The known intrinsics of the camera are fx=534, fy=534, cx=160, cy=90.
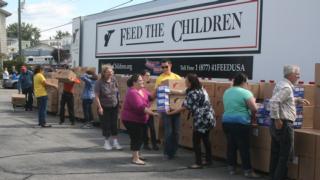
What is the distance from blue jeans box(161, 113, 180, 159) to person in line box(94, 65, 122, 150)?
1.29 m

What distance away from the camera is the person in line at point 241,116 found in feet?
26.5

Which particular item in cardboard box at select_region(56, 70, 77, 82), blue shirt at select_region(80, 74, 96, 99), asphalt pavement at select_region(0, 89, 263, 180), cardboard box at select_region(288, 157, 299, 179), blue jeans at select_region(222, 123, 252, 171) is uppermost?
cardboard box at select_region(56, 70, 77, 82)

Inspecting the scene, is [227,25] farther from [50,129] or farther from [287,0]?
[50,129]

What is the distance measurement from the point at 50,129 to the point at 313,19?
25.0 feet

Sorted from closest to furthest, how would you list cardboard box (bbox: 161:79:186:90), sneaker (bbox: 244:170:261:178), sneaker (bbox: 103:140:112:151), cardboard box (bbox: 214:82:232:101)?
sneaker (bbox: 244:170:261:178), cardboard box (bbox: 214:82:232:101), cardboard box (bbox: 161:79:186:90), sneaker (bbox: 103:140:112:151)

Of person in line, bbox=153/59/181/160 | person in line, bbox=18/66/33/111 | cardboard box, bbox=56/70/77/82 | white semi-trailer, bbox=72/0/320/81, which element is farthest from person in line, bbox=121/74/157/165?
person in line, bbox=18/66/33/111

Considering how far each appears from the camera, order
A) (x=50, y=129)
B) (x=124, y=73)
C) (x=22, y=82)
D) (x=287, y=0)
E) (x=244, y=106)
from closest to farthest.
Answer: (x=244, y=106) → (x=287, y=0) → (x=50, y=129) → (x=124, y=73) → (x=22, y=82)

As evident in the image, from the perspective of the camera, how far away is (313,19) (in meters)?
8.23

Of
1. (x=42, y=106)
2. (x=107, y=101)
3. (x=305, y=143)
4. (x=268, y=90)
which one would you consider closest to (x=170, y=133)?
(x=107, y=101)

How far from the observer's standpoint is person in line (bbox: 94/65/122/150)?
10.3 meters

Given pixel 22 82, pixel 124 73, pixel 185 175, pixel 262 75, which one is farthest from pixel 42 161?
pixel 22 82

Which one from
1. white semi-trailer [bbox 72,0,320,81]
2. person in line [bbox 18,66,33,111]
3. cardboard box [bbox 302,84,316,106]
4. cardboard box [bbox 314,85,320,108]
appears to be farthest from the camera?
person in line [bbox 18,66,33,111]

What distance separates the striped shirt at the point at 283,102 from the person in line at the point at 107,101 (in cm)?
387

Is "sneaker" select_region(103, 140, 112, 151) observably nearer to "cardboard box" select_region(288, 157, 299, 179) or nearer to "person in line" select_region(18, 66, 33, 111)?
"cardboard box" select_region(288, 157, 299, 179)
